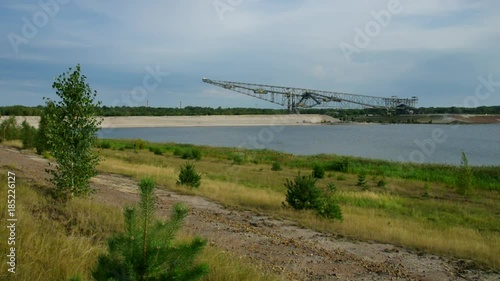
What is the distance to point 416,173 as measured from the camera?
30.9 m

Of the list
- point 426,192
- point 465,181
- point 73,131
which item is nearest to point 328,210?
point 73,131

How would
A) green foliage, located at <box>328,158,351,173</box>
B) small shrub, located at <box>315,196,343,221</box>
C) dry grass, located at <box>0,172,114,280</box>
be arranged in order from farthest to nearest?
1. green foliage, located at <box>328,158,351,173</box>
2. small shrub, located at <box>315,196,343,221</box>
3. dry grass, located at <box>0,172,114,280</box>

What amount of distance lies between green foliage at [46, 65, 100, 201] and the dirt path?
4.75 ft

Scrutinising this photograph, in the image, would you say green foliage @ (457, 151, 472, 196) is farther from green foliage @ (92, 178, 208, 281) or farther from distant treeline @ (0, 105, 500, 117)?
distant treeline @ (0, 105, 500, 117)

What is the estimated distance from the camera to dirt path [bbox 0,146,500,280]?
7.25 meters

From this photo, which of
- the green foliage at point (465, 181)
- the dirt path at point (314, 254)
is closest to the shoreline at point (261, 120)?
the green foliage at point (465, 181)

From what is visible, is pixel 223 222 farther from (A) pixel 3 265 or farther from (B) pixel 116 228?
(A) pixel 3 265

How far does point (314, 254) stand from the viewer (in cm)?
820

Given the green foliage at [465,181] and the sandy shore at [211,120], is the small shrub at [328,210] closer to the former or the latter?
the green foliage at [465,181]

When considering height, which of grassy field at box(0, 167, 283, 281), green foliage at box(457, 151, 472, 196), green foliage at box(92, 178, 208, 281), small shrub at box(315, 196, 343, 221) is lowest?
green foliage at box(457, 151, 472, 196)

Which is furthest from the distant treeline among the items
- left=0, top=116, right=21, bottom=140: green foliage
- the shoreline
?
left=0, top=116, right=21, bottom=140: green foliage

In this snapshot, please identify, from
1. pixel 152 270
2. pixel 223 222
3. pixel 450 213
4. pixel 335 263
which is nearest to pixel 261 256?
pixel 335 263

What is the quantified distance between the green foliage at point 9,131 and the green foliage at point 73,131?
3253 centimetres

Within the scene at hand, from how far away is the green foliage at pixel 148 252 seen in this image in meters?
2.62
